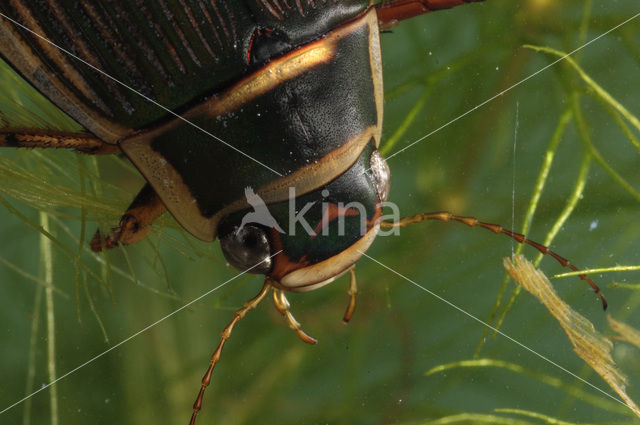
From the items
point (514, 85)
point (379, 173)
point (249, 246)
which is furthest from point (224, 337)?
point (514, 85)

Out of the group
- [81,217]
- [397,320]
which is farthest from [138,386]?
[397,320]

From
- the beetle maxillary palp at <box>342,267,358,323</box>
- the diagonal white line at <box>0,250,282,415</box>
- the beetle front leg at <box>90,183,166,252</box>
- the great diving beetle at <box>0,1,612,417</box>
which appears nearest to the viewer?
the great diving beetle at <box>0,1,612,417</box>

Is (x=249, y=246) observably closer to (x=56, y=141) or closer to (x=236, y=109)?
(x=236, y=109)

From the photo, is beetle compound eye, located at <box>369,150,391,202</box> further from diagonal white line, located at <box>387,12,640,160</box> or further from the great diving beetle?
diagonal white line, located at <box>387,12,640,160</box>

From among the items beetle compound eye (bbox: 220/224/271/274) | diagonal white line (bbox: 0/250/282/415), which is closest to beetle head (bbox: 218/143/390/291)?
beetle compound eye (bbox: 220/224/271/274)

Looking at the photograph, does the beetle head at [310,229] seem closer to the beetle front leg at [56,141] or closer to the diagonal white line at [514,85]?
the beetle front leg at [56,141]

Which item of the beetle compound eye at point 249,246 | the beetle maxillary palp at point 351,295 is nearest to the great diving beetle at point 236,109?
the beetle compound eye at point 249,246

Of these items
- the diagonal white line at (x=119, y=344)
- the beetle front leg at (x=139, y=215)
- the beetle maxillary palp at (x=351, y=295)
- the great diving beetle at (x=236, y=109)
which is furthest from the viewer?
the diagonal white line at (x=119, y=344)
